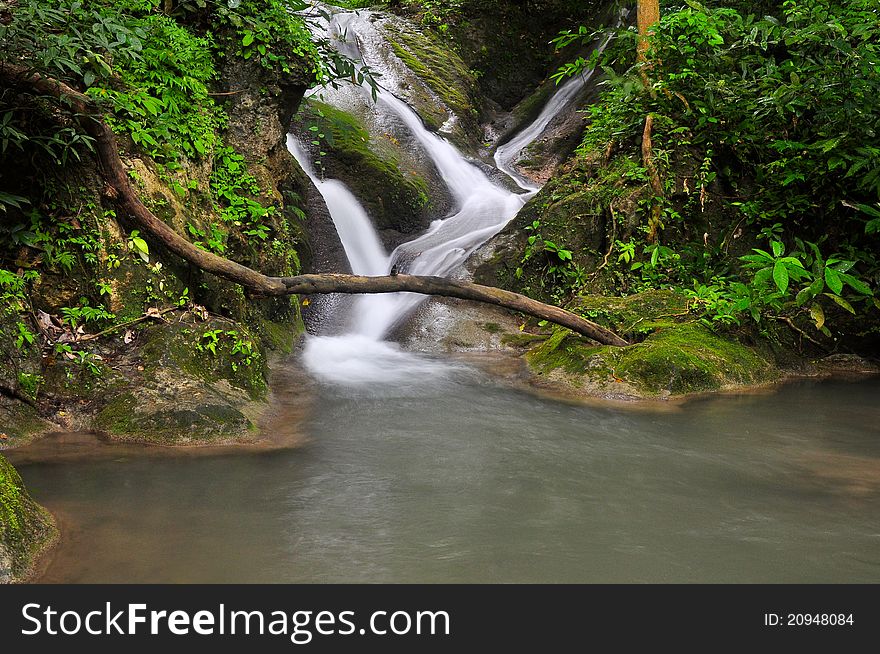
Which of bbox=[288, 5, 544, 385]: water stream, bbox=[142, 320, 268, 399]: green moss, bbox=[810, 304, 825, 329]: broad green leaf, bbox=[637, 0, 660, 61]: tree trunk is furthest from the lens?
bbox=[637, 0, 660, 61]: tree trunk

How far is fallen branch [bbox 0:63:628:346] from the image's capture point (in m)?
4.88

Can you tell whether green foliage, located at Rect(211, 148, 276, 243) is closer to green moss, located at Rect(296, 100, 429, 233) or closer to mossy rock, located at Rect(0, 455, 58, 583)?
green moss, located at Rect(296, 100, 429, 233)

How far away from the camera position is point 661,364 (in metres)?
6.24

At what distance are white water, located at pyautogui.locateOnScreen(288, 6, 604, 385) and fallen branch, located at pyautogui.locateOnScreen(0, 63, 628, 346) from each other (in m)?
1.27

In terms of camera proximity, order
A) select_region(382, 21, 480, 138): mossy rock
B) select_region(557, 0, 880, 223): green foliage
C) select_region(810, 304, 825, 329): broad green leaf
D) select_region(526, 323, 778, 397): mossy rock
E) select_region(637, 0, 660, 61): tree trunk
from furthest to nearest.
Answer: select_region(382, 21, 480, 138): mossy rock
select_region(637, 0, 660, 61): tree trunk
select_region(557, 0, 880, 223): green foliage
select_region(526, 323, 778, 397): mossy rock
select_region(810, 304, 825, 329): broad green leaf

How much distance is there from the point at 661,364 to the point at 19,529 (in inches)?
199

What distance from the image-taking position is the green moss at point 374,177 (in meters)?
10.5

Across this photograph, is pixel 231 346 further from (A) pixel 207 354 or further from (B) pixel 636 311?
(B) pixel 636 311

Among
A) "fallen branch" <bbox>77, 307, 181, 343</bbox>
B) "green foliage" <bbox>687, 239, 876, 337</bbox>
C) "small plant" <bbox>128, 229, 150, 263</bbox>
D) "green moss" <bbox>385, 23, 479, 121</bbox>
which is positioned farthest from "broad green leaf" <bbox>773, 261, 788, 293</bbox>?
"green moss" <bbox>385, 23, 479, 121</bbox>

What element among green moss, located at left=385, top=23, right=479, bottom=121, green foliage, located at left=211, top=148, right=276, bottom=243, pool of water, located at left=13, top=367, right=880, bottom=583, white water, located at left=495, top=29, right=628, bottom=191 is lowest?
pool of water, located at left=13, top=367, right=880, bottom=583

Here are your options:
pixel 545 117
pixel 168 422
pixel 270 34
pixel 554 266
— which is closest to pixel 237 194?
pixel 270 34

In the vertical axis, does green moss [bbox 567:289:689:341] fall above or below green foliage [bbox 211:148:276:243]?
below

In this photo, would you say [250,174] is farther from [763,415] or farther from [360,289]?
[763,415]

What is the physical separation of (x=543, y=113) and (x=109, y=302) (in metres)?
12.8
